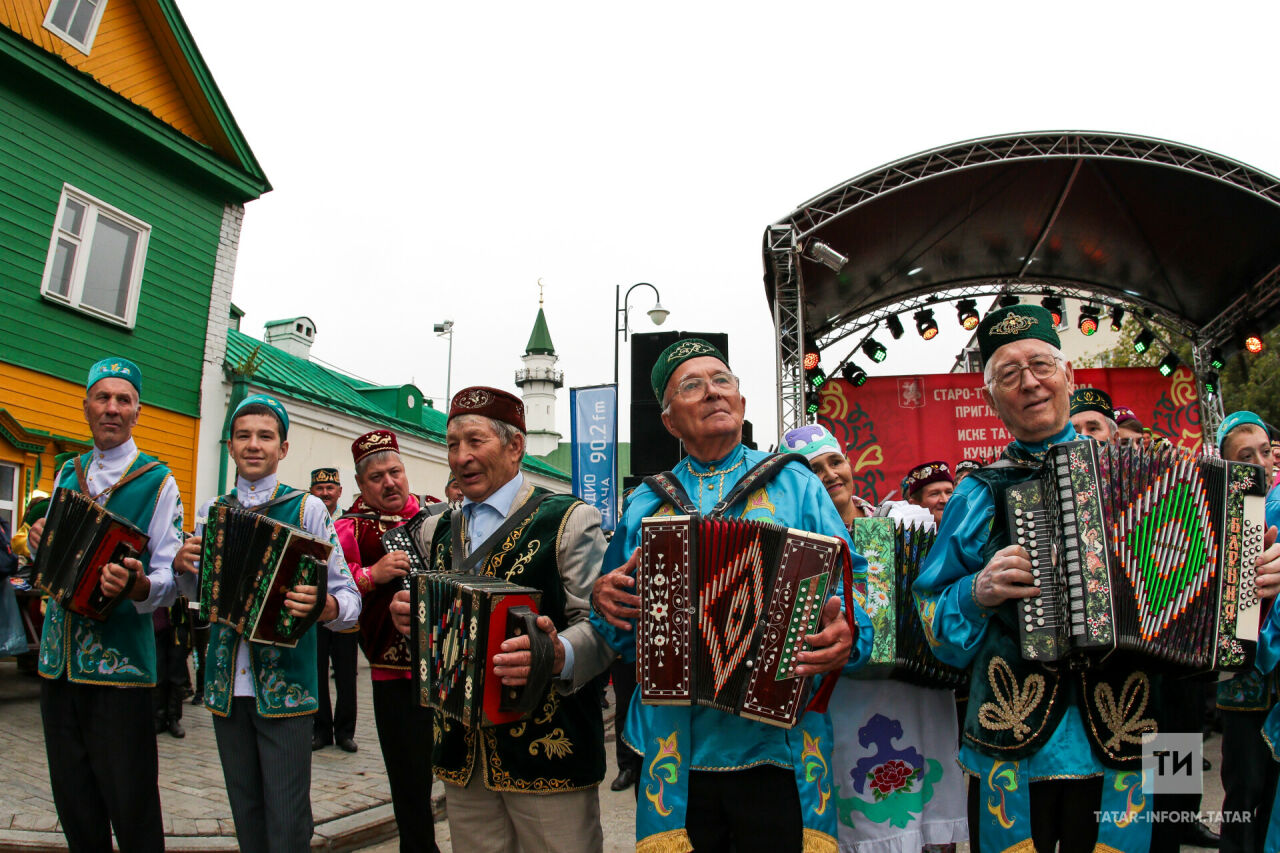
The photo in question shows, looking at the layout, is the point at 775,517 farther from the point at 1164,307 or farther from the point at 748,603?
the point at 1164,307

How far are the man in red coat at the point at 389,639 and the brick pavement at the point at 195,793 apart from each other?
767 mm

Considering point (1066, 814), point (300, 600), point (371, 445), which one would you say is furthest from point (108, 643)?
point (1066, 814)

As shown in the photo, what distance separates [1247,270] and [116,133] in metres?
14.7

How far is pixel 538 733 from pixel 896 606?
1.52 metres

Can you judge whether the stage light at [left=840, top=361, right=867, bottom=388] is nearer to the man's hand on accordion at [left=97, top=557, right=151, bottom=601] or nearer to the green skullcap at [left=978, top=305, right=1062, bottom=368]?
the green skullcap at [left=978, top=305, right=1062, bottom=368]

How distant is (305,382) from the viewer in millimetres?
16734

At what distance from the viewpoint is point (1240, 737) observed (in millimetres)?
3746

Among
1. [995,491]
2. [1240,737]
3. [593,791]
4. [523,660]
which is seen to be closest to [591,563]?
[523,660]

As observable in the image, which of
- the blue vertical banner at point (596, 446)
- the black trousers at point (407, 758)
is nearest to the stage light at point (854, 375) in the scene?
the blue vertical banner at point (596, 446)

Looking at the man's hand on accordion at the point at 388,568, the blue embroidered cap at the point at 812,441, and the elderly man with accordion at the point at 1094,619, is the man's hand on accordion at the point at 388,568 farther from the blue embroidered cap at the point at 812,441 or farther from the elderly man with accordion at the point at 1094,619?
the elderly man with accordion at the point at 1094,619

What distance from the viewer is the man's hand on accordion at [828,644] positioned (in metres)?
2.15

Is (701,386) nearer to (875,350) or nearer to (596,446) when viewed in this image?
(596,446)

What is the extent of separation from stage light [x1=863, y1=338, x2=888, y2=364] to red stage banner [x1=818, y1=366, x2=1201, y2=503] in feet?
1.17

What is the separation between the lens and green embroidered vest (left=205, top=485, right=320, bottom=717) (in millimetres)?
3352
